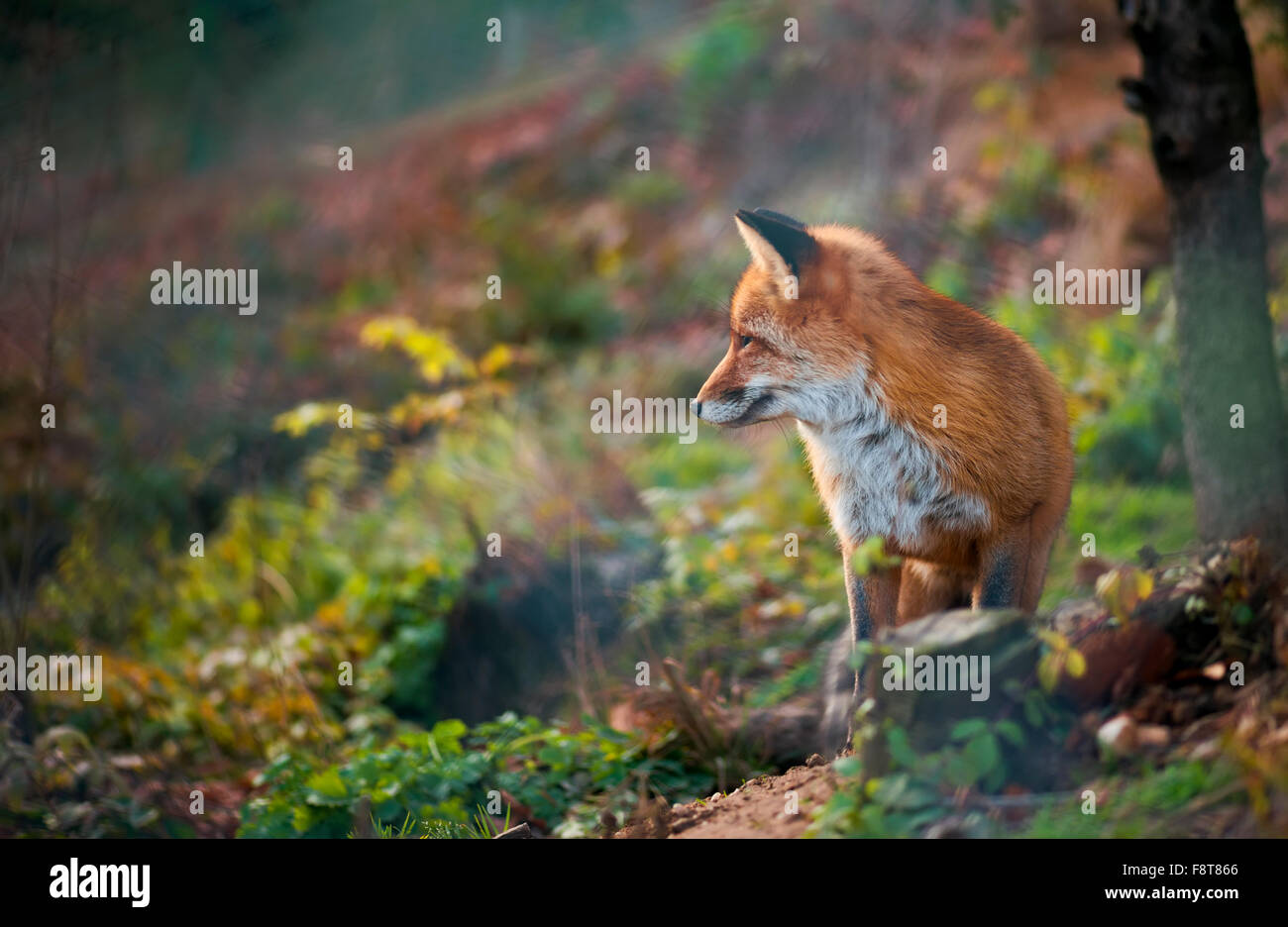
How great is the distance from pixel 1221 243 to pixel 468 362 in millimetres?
5274

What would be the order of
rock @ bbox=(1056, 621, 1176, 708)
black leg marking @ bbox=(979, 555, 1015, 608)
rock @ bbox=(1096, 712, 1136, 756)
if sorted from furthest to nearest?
1. black leg marking @ bbox=(979, 555, 1015, 608)
2. rock @ bbox=(1056, 621, 1176, 708)
3. rock @ bbox=(1096, 712, 1136, 756)

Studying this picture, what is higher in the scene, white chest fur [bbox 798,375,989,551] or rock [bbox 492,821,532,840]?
white chest fur [bbox 798,375,989,551]

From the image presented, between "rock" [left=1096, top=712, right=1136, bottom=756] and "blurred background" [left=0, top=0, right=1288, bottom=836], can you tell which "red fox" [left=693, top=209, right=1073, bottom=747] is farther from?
"blurred background" [left=0, top=0, right=1288, bottom=836]

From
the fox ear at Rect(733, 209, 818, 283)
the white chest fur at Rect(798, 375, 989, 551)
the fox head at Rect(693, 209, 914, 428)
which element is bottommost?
the white chest fur at Rect(798, 375, 989, 551)

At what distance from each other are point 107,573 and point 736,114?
1254cm

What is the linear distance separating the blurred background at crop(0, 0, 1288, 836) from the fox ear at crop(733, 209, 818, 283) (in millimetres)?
2539

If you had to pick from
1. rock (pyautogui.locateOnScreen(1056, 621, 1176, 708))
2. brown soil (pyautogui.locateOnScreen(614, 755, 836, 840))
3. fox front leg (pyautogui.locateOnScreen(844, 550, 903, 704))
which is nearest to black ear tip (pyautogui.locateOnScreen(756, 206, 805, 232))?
fox front leg (pyautogui.locateOnScreen(844, 550, 903, 704))

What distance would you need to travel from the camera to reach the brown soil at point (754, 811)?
4.02 meters

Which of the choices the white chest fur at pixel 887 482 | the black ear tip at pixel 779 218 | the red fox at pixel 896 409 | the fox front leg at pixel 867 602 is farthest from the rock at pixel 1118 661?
the black ear tip at pixel 779 218

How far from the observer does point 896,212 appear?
41.7 ft

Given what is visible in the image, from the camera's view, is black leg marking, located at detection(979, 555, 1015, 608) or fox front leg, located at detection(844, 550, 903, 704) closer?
black leg marking, located at detection(979, 555, 1015, 608)

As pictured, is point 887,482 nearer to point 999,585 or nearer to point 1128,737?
point 999,585

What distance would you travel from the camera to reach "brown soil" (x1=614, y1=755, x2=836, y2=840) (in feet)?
13.2
